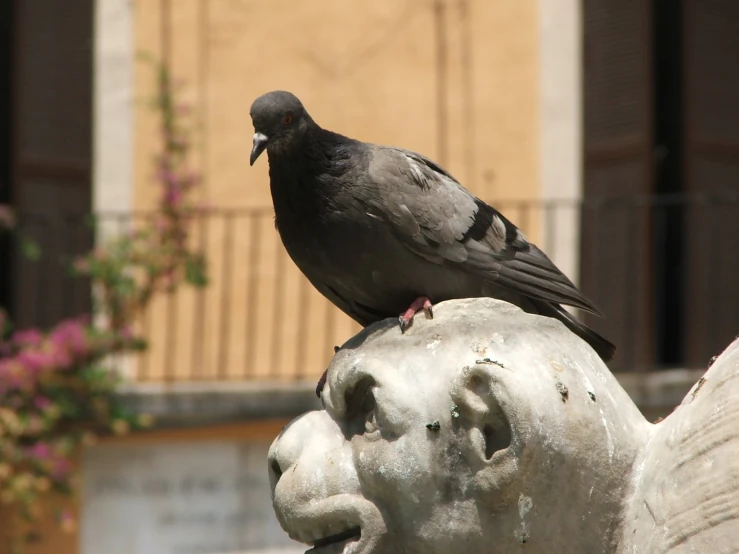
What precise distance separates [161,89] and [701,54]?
3.07m

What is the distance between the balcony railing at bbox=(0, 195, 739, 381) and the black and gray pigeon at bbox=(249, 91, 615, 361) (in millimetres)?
5376

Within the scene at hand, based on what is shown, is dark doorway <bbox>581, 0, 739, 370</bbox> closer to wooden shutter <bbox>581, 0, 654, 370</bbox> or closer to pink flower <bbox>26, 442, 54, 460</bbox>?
wooden shutter <bbox>581, 0, 654, 370</bbox>

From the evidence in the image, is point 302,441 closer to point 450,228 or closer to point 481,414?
point 481,414

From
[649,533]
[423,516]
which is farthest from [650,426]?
[423,516]

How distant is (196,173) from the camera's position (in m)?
8.95

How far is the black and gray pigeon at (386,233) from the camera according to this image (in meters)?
3.33

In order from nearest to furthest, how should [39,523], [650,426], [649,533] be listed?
[649,533] → [650,426] → [39,523]

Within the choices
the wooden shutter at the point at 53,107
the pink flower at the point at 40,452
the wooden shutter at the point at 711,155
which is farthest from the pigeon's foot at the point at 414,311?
the wooden shutter at the point at 53,107

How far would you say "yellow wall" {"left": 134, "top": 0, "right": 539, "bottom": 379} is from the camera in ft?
29.6

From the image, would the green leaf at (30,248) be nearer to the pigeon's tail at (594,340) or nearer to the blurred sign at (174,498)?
the blurred sign at (174,498)

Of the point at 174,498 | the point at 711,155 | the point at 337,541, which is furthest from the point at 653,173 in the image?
the point at 337,541

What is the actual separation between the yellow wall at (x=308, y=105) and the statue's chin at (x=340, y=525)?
6.30 meters

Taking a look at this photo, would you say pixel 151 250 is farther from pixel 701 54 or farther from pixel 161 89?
pixel 701 54

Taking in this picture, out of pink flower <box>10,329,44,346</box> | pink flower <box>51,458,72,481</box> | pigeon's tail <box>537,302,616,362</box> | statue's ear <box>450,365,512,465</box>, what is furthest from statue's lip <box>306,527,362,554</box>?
pink flower <box>10,329,44,346</box>
